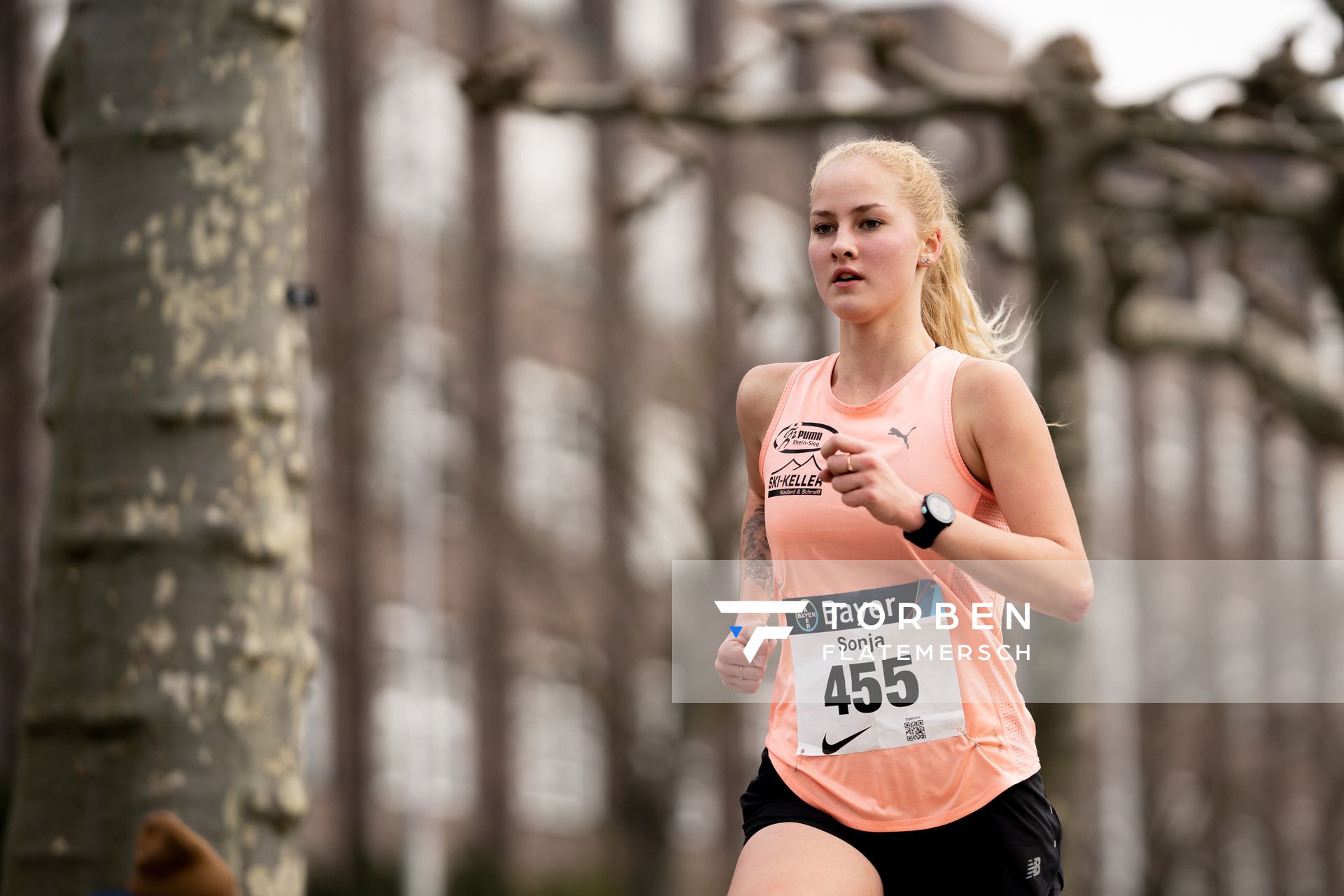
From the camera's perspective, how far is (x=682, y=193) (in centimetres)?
2942

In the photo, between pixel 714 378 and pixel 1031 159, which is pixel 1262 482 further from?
pixel 1031 159

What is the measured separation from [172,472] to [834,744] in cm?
193

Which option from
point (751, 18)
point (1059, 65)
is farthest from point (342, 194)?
point (1059, 65)

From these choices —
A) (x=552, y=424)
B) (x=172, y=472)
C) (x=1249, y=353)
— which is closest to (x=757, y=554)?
(x=172, y=472)

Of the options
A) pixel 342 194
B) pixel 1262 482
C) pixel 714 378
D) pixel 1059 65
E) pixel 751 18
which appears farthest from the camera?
pixel 1262 482

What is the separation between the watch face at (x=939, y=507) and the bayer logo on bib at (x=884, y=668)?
0.75ft

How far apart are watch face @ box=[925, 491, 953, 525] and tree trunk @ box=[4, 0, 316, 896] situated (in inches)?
80.0

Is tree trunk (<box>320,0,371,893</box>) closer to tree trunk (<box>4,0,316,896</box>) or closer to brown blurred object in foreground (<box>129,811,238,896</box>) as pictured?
tree trunk (<box>4,0,316,896</box>)

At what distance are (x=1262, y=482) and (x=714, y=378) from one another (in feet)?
122

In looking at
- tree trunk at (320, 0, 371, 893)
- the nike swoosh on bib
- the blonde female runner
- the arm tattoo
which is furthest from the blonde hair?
tree trunk at (320, 0, 371, 893)

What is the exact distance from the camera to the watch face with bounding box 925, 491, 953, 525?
2.91m

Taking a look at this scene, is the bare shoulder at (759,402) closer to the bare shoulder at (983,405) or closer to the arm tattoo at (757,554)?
the arm tattoo at (757,554)

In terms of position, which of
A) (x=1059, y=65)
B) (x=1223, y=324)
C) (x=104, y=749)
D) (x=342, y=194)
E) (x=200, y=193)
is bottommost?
(x=104, y=749)

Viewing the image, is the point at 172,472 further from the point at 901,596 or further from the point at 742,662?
the point at 901,596
